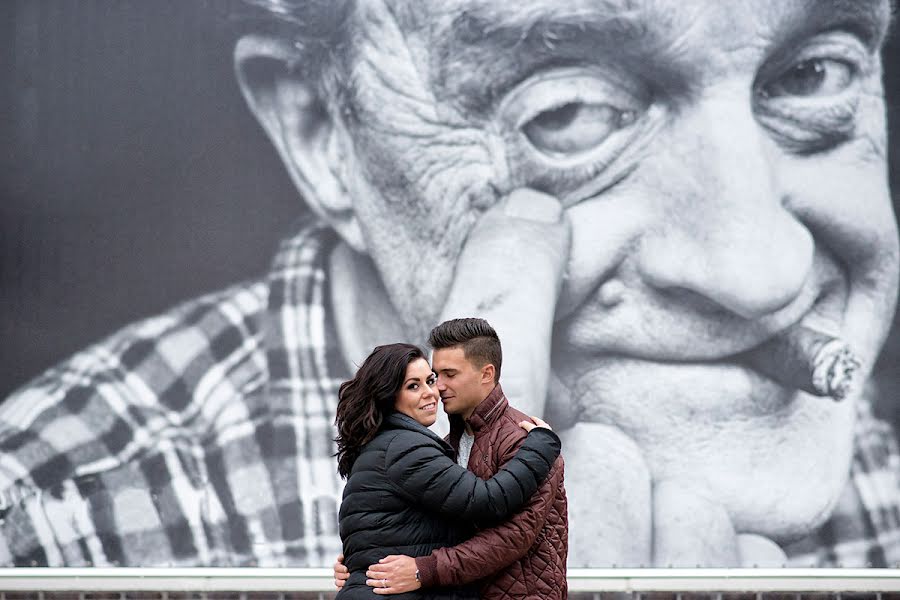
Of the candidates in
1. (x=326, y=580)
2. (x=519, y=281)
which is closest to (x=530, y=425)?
(x=519, y=281)

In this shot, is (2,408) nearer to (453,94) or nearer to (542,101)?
(453,94)

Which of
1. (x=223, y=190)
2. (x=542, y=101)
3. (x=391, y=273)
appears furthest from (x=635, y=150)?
(x=223, y=190)

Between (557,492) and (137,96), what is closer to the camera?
(557,492)

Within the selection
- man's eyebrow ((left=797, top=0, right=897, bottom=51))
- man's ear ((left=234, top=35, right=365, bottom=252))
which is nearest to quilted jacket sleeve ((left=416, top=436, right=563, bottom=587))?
man's ear ((left=234, top=35, right=365, bottom=252))

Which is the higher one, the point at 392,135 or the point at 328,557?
the point at 392,135

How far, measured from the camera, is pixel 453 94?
181 inches

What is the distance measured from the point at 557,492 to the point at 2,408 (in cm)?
351

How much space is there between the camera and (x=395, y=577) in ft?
6.64

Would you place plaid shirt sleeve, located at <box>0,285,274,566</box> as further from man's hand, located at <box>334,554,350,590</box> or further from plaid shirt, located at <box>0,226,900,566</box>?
man's hand, located at <box>334,554,350,590</box>

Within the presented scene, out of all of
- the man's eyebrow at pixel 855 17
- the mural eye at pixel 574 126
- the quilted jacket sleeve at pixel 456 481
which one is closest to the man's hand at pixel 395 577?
the quilted jacket sleeve at pixel 456 481

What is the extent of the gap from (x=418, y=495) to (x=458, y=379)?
0.29m

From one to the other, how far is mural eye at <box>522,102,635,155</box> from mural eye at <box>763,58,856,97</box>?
2.42 feet

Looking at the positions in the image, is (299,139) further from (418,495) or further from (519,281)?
(418,495)

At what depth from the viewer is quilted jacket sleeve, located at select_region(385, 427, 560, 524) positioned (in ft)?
6.59
